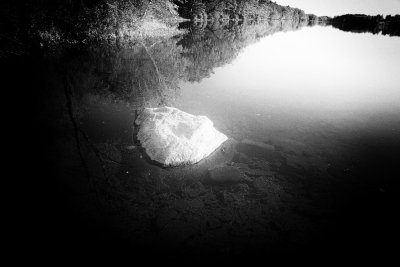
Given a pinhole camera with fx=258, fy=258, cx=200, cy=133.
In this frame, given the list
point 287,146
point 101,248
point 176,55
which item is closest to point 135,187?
point 101,248

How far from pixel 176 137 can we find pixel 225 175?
155 centimetres

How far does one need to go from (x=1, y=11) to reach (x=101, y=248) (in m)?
15.5

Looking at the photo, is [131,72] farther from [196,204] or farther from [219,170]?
[196,204]

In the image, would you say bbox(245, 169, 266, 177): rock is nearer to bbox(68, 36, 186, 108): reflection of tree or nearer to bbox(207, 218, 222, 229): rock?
bbox(207, 218, 222, 229): rock

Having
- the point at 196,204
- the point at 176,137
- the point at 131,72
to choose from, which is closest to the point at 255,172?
the point at 196,204

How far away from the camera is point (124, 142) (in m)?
7.08

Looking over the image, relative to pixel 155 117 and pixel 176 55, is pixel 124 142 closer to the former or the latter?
pixel 155 117

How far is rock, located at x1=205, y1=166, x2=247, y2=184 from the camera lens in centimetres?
595

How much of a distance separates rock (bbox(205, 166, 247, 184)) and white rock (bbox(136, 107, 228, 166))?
0.59 metres

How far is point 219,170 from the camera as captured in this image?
6.21 m

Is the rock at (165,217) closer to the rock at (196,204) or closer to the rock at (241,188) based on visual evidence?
the rock at (196,204)

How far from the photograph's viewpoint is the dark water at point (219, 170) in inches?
182

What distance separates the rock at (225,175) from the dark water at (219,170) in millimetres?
30

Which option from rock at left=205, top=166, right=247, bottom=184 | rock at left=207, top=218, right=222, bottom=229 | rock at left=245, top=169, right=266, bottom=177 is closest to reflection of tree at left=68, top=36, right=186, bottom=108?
rock at left=205, top=166, right=247, bottom=184
